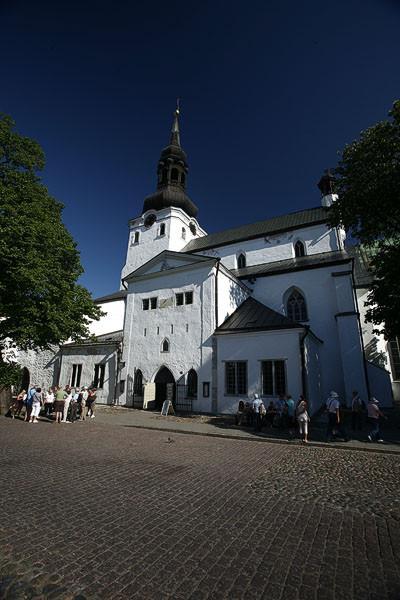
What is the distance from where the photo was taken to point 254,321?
1820 cm

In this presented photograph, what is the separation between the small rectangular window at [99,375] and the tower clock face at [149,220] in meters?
18.5

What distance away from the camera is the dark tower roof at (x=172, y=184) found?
3372cm

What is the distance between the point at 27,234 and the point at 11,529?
A: 14.1m

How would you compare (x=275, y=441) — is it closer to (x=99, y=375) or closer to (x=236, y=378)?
(x=236, y=378)

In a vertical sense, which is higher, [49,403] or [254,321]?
[254,321]

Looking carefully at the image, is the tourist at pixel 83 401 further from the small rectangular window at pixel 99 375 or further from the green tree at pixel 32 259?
the small rectangular window at pixel 99 375

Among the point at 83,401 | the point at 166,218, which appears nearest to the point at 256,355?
the point at 83,401

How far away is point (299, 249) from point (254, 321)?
11782mm

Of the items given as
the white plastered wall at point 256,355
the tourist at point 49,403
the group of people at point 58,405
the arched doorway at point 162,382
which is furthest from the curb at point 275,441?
the arched doorway at point 162,382

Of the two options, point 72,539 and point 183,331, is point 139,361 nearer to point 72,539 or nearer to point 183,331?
point 183,331

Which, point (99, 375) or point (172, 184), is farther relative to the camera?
point (172, 184)

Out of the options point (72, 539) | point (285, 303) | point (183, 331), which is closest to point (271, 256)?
point (285, 303)

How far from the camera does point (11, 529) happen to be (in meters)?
4.00

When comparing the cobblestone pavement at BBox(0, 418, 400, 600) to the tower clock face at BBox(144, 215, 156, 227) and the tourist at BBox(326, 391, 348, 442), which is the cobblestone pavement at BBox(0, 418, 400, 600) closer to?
the tourist at BBox(326, 391, 348, 442)
